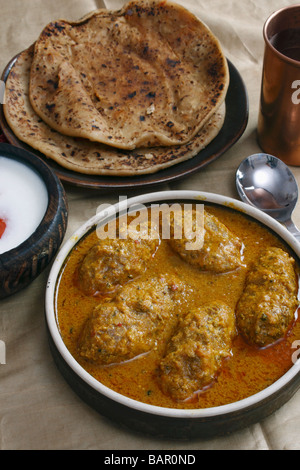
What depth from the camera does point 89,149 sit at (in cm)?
238

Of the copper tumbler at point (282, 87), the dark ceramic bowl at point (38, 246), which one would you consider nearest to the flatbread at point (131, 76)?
the copper tumbler at point (282, 87)

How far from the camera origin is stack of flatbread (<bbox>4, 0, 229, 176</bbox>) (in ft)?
7.68

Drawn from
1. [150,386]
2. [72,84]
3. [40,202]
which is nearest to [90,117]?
[72,84]

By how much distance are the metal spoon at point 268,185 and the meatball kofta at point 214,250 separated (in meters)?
0.38

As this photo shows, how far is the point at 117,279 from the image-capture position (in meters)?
1.91

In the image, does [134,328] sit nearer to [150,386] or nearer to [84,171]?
[150,386]

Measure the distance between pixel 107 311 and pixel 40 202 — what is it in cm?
53

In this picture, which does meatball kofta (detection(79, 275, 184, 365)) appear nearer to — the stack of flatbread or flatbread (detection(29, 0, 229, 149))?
the stack of flatbread

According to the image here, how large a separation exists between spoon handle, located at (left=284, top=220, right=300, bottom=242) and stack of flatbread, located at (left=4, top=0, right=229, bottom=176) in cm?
50

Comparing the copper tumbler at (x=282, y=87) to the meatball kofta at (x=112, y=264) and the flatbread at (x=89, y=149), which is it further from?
the meatball kofta at (x=112, y=264)

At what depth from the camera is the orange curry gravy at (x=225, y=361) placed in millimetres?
1624

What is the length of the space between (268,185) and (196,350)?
3.29 feet

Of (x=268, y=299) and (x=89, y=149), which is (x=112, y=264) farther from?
(x=89, y=149)

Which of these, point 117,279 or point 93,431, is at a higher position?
point 117,279
